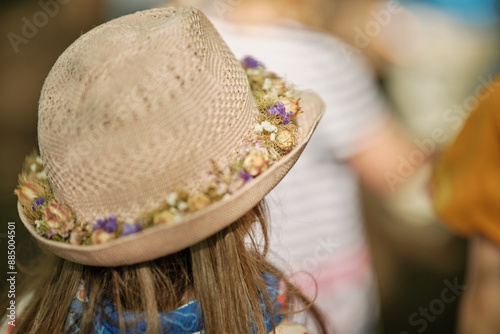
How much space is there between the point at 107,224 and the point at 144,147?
8.6 inches

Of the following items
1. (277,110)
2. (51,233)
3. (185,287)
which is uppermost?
(277,110)

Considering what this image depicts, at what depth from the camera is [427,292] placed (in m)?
3.34

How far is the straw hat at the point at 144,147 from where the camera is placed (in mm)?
1052

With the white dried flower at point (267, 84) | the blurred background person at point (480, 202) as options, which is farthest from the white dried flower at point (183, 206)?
the blurred background person at point (480, 202)

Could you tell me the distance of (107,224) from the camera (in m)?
1.10

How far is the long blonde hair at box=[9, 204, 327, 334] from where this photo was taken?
1.18 meters

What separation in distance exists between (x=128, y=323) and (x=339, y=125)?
1.36 m

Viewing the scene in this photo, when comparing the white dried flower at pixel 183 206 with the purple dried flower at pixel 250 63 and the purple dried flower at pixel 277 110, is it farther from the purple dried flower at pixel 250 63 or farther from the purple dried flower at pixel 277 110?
the purple dried flower at pixel 250 63

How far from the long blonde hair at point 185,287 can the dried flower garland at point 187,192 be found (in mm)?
154

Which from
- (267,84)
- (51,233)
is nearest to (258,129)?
(267,84)

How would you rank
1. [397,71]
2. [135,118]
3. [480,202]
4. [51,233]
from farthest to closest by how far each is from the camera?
[397,71], [480,202], [51,233], [135,118]

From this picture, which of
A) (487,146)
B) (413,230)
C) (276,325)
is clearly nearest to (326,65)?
(487,146)

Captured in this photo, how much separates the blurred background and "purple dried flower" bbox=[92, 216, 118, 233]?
2729mm

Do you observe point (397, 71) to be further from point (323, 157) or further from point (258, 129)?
point (258, 129)
